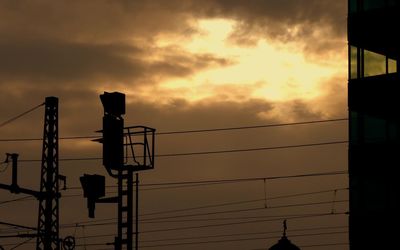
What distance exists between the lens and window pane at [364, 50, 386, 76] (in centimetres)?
4689

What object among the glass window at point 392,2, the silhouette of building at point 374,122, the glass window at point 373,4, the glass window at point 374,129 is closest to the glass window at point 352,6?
the silhouette of building at point 374,122

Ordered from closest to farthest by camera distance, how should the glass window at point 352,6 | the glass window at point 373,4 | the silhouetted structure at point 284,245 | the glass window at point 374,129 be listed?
the glass window at point 374,129 → the glass window at point 373,4 → the glass window at point 352,6 → the silhouetted structure at point 284,245

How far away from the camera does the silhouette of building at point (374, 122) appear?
45.0 m

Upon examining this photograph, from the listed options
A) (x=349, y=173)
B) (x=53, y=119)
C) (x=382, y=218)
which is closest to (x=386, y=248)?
(x=382, y=218)

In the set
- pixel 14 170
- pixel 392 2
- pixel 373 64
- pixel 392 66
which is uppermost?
pixel 392 2

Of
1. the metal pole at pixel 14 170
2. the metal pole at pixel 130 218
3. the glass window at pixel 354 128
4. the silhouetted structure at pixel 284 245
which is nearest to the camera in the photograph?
the metal pole at pixel 130 218

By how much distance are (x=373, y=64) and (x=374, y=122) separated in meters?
2.86

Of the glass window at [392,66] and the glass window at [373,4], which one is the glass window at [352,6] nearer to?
the glass window at [373,4]

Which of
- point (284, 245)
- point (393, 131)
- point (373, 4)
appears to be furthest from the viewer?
point (284, 245)

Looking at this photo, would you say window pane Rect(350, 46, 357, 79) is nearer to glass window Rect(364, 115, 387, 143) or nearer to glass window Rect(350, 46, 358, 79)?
glass window Rect(350, 46, 358, 79)

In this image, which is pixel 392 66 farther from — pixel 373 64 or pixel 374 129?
pixel 374 129

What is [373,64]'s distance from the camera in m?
47.3

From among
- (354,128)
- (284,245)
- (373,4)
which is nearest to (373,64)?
(373,4)

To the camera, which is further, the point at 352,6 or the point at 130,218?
the point at 352,6
